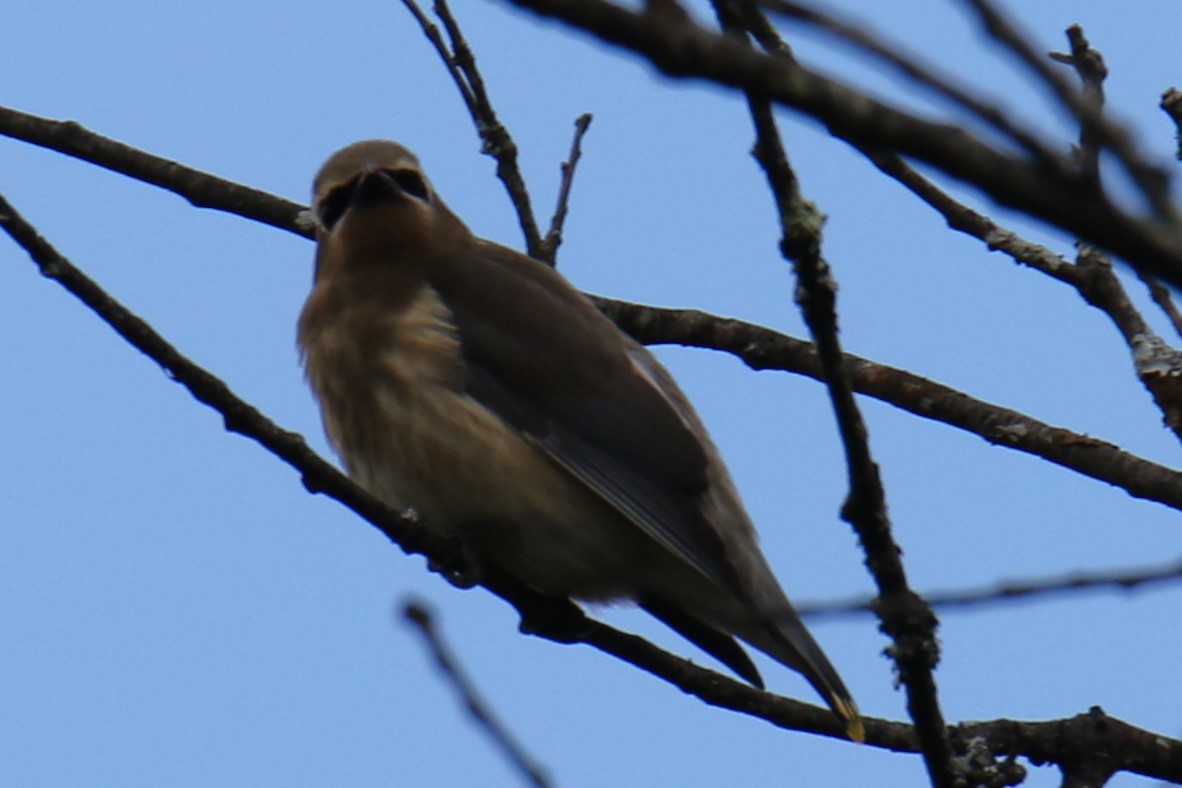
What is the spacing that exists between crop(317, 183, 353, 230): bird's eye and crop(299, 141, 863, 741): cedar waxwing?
0.77ft

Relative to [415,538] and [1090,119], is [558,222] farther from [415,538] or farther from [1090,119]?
[1090,119]

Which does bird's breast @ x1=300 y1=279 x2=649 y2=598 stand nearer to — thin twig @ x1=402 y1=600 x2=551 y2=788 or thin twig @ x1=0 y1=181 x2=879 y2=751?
thin twig @ x1=0 y1=181 x2=879 y2=751

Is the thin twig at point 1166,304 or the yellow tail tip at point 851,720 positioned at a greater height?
the thin twig at point 1166,304

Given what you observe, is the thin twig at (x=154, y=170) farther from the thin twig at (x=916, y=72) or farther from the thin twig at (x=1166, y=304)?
the thin twig at (x=916, y=72)

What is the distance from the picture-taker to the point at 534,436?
5191 millimetres

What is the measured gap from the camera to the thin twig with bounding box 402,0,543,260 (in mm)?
5352

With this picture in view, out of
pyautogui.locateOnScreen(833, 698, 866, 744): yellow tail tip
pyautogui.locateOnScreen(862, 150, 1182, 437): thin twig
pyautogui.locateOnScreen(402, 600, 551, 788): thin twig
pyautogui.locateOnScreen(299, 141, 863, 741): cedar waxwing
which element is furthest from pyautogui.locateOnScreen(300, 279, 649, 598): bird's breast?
pyautogui.locateOnScreen(402, 600, 551, 788): thin twig

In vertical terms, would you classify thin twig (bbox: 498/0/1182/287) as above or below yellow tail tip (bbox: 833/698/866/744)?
below

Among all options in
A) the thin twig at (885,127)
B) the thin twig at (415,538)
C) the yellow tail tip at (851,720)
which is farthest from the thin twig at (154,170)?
the thin twig at (885,127)

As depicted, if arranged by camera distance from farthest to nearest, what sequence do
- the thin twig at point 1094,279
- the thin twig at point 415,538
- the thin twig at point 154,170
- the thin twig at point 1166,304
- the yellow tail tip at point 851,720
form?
the thin twig at point 154,170
the thin twig at point 1094,279
the thin twig at point 1166,304
the yellow tail tip at point 851,720
the thin twig at point 415,538

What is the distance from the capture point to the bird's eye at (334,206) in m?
6.07

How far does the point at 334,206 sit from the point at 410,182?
0.28 metres

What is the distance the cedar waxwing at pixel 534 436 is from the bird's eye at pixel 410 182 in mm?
346

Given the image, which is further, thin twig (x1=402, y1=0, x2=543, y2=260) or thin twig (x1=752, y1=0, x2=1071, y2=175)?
thin twig (x1=402, y1=0, x2=543, y2=260)
